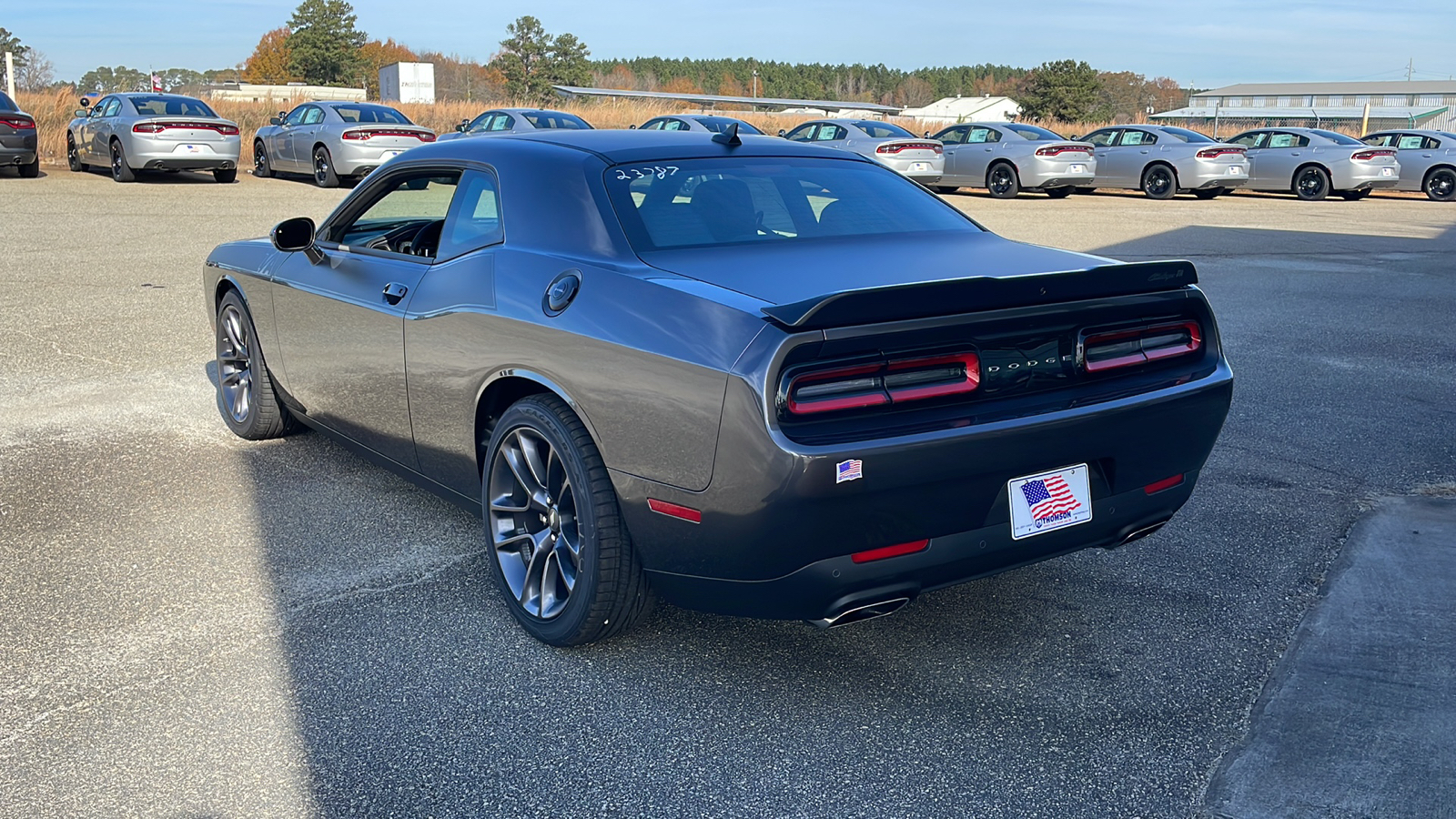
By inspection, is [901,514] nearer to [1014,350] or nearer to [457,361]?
[1014,350]

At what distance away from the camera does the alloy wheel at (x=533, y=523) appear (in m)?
3.41

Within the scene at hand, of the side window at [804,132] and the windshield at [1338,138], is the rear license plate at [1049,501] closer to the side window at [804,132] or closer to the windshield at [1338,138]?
the side window at [804,132]

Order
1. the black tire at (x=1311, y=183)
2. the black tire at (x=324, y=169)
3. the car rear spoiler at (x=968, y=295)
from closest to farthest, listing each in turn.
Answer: the car rear spoiler at (x=968, y=295) < the black tire at (x=324, y=169) < the black tire at (x=1311, y=183)

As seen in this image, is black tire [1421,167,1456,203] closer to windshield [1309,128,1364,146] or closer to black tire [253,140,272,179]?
windshield [1309,128,1364,146]

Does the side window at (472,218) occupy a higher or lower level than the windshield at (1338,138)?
lower

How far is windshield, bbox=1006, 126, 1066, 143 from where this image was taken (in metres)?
22.4

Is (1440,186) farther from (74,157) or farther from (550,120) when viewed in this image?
(74,157)

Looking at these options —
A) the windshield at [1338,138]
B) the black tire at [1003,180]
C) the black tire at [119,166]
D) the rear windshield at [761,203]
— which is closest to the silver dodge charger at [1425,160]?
the windshield at [1338,138]

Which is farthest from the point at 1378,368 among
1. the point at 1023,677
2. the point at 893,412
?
the point at 893,412

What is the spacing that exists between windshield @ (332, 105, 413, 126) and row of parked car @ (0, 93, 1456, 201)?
1.2 inches

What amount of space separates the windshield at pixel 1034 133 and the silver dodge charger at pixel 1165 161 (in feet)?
4.74

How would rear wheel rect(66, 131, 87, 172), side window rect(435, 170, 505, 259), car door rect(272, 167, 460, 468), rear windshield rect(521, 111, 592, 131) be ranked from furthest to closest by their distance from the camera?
rear wheel rect(66, 131, 87, 172)
rear windshield rect(521, 111, 592, 131)
car door rect(272, 167, 460, 468)
side window rect(435, 170, 505, 259)

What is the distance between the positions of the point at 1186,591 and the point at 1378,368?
4462mm

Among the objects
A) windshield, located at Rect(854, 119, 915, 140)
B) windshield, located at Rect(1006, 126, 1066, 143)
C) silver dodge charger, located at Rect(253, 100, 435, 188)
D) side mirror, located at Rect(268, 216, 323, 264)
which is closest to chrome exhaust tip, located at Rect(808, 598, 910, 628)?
side mirror, located at Rect(268, 216, 323, 264)
